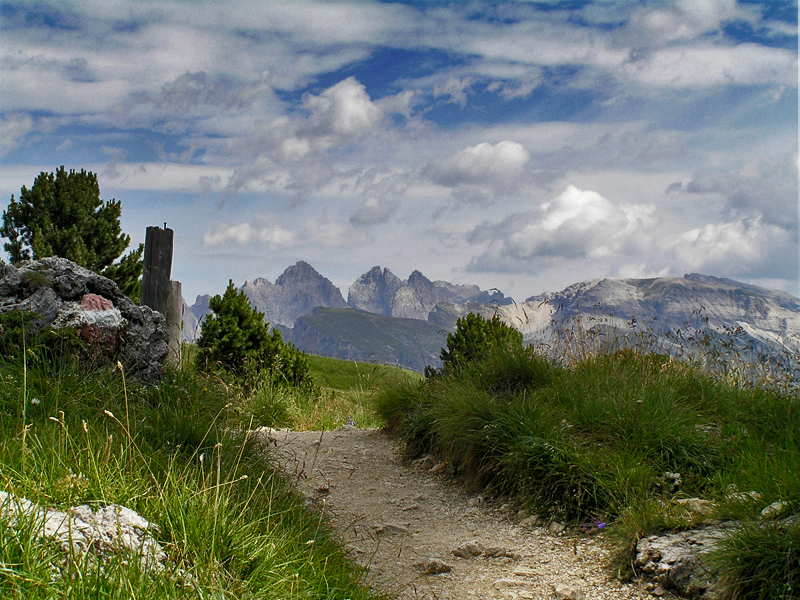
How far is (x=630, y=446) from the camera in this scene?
482cm

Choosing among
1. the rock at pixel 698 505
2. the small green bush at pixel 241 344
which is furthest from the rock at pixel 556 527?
the small green bush at pixel 241 344

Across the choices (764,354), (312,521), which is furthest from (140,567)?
(764,354)

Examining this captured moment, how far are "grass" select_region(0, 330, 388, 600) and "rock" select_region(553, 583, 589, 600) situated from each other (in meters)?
1.36

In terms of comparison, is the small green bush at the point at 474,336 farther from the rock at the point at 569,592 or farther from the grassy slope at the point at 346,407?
the rock at the point at 569,592

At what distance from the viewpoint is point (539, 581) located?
12.5 ft

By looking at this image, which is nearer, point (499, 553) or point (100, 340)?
point (499, 553)

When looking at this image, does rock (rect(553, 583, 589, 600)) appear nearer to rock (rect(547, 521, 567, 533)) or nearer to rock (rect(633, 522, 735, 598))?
rock (rect(633, 522, 735, 598))

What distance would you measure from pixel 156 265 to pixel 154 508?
6.61 m

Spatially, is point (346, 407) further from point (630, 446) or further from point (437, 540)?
point (630, 446)

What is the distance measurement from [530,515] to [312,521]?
1940 millimetres

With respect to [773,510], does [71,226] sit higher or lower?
higher

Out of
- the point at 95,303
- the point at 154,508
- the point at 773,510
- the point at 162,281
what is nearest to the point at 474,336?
the point at 162,281

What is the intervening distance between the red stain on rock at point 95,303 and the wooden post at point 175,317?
1.75 m

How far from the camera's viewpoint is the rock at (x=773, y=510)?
322cm
